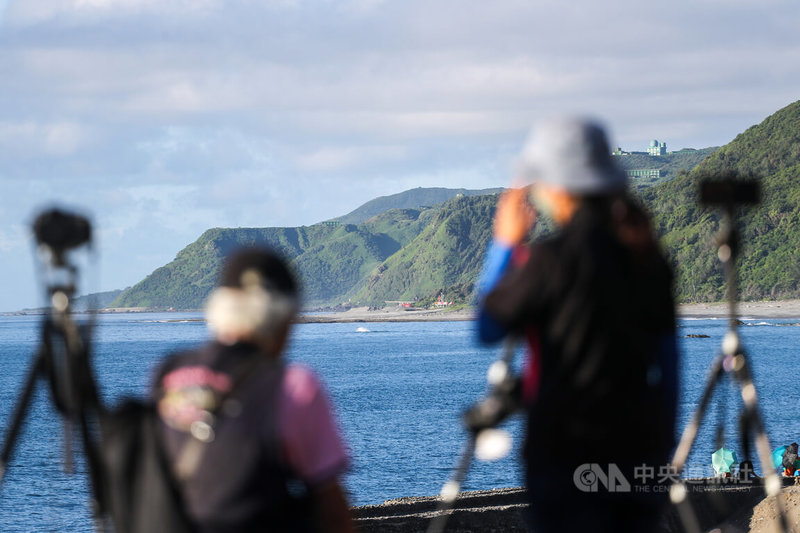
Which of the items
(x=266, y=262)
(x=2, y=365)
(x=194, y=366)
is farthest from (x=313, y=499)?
(x=2, y=365)

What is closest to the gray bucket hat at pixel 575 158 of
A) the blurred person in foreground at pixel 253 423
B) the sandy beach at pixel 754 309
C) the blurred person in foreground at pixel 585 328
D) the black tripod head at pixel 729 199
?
the blurred person in foreground at pixel 585 328

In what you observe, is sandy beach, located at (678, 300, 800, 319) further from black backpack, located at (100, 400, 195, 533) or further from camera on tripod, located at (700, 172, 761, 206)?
black backpack, located at (100, 400, 195, 533)

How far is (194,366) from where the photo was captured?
2873 millimetres

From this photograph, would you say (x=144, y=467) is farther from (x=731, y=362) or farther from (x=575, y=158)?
(x=731, y=362)

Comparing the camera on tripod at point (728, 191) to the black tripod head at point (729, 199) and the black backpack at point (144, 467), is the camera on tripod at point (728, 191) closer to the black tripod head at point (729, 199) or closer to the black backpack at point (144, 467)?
the black tripod head at point (729, 199)

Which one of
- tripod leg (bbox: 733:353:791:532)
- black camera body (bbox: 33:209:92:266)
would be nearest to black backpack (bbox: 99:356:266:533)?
black camera body (bbox: 33:209:92:266)

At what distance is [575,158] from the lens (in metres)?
3.17

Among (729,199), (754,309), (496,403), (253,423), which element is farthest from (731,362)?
(754,309)

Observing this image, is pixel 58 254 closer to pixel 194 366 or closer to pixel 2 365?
pixel 194 366

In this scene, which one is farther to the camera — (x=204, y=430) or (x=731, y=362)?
(x=731, y=362)

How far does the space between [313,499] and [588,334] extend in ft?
3.24

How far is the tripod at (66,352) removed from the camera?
3.58 metres

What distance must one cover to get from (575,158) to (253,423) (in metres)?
1.32

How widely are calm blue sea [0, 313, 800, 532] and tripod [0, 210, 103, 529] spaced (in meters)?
0.11
